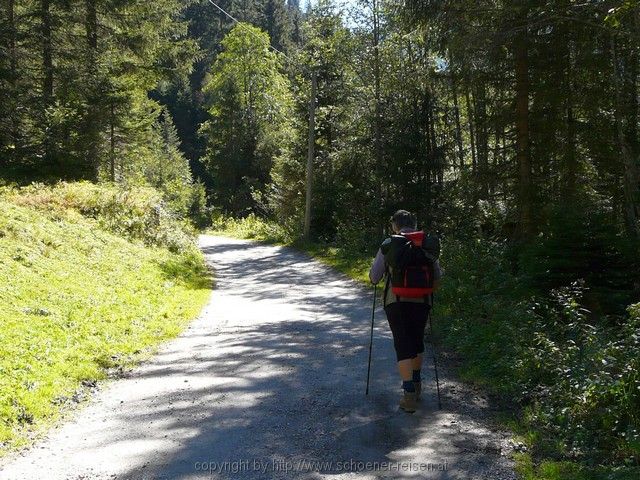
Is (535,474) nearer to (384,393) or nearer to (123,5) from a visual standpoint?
(384,393)

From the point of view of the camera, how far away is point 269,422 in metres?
5.83

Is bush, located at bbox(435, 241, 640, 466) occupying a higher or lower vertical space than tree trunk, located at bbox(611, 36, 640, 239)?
lower

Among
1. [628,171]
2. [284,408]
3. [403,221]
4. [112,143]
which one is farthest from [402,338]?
[112,143]

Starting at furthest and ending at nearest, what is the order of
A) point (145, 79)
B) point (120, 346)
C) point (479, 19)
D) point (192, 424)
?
point (145, 79), point (479, 19), point (120, 346), point (192, 424)

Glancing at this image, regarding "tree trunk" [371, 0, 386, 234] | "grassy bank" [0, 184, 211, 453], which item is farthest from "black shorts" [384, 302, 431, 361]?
"tree trunk" [371, 0, 386, 234]

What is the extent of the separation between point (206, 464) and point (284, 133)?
101 feet

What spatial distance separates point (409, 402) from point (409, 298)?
1066mm

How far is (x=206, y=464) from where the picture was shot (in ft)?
16.0

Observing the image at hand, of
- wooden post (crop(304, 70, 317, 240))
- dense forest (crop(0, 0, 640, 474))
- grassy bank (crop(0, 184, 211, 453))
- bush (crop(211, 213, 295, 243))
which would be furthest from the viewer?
bush (crop(211, 213, 295, 243))

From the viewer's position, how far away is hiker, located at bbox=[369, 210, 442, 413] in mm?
6199

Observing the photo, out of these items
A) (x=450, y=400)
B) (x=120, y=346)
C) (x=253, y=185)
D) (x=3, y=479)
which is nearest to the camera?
(x=3, y=479)

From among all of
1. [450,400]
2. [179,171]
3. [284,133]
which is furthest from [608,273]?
[179,171]

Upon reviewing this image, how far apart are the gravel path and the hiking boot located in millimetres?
78

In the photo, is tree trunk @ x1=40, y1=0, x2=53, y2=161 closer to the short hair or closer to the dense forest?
the dense forest
